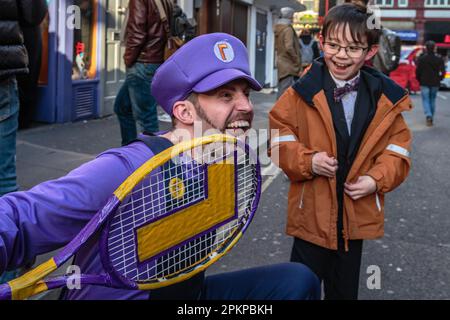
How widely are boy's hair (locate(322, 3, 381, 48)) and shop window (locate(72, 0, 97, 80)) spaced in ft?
24.0

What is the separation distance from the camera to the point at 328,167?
2.72 m

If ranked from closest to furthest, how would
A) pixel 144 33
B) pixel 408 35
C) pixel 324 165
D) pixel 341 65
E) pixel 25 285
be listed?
pixel 25 285
pixel 324 165
pixel 341 65
pixel 144 33
pixel 408 35

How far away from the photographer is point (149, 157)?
1637 millimetres

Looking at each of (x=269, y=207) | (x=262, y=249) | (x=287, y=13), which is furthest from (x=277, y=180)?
(x=287, y=13)

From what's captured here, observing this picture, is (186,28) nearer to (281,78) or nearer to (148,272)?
(281,78)

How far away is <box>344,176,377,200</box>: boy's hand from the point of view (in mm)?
2770

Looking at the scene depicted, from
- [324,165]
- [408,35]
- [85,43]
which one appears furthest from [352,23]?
[408,35]

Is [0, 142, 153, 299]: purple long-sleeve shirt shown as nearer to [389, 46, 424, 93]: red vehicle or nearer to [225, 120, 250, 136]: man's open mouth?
[225, 120, 250, 136]: man's open mouth

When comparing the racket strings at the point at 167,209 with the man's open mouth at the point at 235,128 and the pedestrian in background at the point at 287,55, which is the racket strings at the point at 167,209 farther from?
the pedestrian in background at the point at 287,55

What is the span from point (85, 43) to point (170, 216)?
907 centimetres

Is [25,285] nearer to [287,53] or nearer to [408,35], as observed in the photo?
[287,53]

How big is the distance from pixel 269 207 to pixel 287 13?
4.36 m

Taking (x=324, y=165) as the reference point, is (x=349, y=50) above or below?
above

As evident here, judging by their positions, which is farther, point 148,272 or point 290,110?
point 290,110
